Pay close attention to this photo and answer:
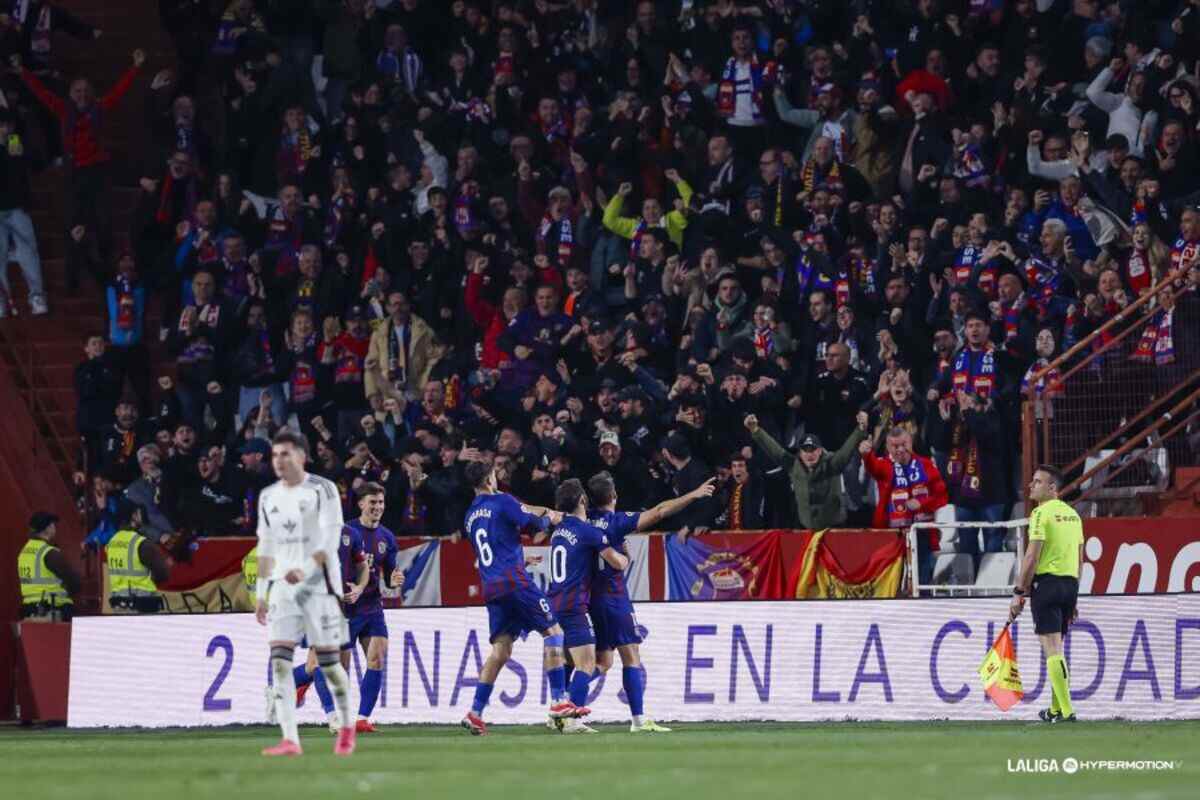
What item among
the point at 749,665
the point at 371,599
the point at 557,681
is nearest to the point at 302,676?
the point at 371,599

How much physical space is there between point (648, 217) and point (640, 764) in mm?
12626

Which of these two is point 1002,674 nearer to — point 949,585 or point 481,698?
point 949,585

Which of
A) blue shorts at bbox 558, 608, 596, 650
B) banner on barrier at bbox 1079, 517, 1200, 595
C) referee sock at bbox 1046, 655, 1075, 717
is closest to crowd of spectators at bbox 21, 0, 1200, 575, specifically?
banner on barrier at bbox 1079, 517, 1200, 595

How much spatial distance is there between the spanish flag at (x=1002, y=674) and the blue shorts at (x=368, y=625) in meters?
5.22

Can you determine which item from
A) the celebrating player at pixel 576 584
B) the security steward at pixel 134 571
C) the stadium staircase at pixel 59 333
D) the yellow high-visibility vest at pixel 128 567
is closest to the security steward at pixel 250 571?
the security steward at pixel 134 571

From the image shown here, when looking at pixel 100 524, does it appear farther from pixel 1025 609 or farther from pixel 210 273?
pixel 1025 609

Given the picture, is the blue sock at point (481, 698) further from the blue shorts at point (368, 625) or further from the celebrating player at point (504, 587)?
the blue shorts at point (368, 625)

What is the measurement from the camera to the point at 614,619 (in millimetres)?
18922

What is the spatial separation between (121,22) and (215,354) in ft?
23.2

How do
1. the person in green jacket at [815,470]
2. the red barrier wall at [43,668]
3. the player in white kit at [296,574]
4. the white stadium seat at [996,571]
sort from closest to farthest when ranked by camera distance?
the player in white kit at [296,574]
the white stadium seat at [996,571]
the person in green jacket at [815,470]
the red barrier wall at [43,668]

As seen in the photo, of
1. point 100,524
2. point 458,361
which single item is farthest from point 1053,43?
point 100,524

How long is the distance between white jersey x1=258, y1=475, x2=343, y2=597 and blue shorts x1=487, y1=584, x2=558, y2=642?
12.7 feet

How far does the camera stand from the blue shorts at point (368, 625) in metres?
19.5

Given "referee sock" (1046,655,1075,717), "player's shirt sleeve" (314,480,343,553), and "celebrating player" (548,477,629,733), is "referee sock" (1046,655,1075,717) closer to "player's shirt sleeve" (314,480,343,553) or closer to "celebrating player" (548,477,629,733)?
"celebrating player" (548,477,629,733)
